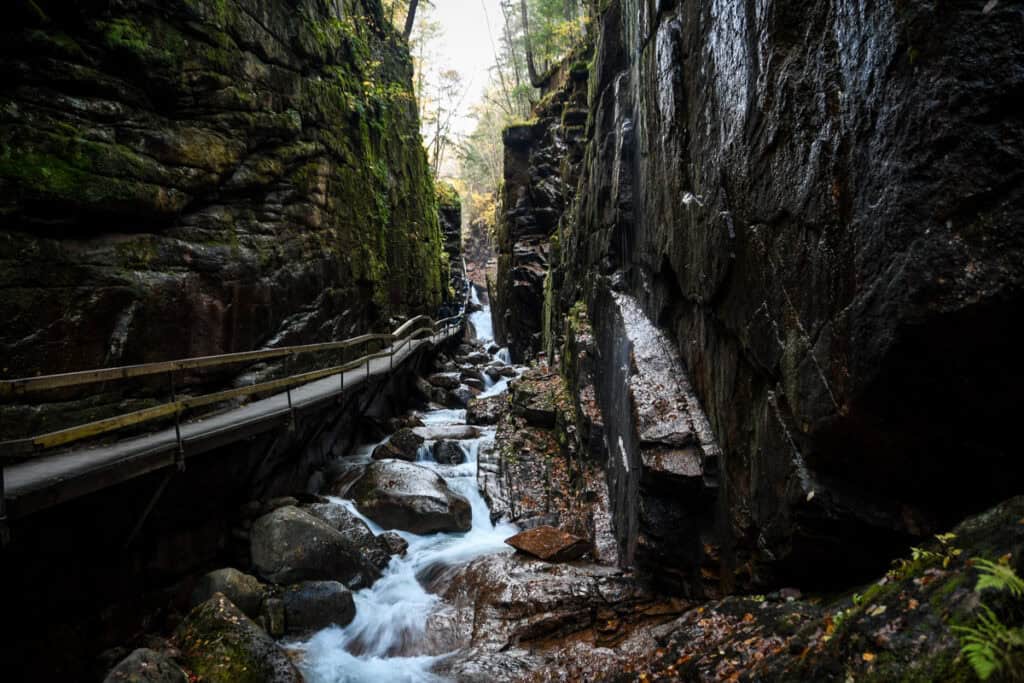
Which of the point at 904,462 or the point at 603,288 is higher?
the point at 603,288

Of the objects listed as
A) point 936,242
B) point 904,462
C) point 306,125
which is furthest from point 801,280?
point 306,125

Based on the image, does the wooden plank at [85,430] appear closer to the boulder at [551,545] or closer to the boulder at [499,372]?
the boulder at [551,545]

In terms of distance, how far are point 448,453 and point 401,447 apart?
107cm

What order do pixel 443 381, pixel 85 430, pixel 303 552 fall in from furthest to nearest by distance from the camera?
pixel 443 381 < pixel 303 552 < pixel 85 430

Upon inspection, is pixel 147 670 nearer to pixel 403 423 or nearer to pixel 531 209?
pixel 403 423

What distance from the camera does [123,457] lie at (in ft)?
15.8

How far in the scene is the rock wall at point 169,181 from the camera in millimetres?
5207

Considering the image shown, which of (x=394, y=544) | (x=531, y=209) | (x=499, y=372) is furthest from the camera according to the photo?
(x=531, y=209)

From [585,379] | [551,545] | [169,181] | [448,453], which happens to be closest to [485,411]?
[448,453]

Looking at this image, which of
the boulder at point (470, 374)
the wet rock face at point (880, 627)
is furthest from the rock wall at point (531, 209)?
the wet rock face at point (880, 627)

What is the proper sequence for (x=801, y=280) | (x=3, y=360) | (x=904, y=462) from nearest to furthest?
(x=904, y=462), (x=801, y=280), (x=3, y=360)

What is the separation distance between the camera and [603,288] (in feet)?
33.0

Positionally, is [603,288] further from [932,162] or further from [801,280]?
[932,162]

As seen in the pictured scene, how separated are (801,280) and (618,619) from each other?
404 cm
